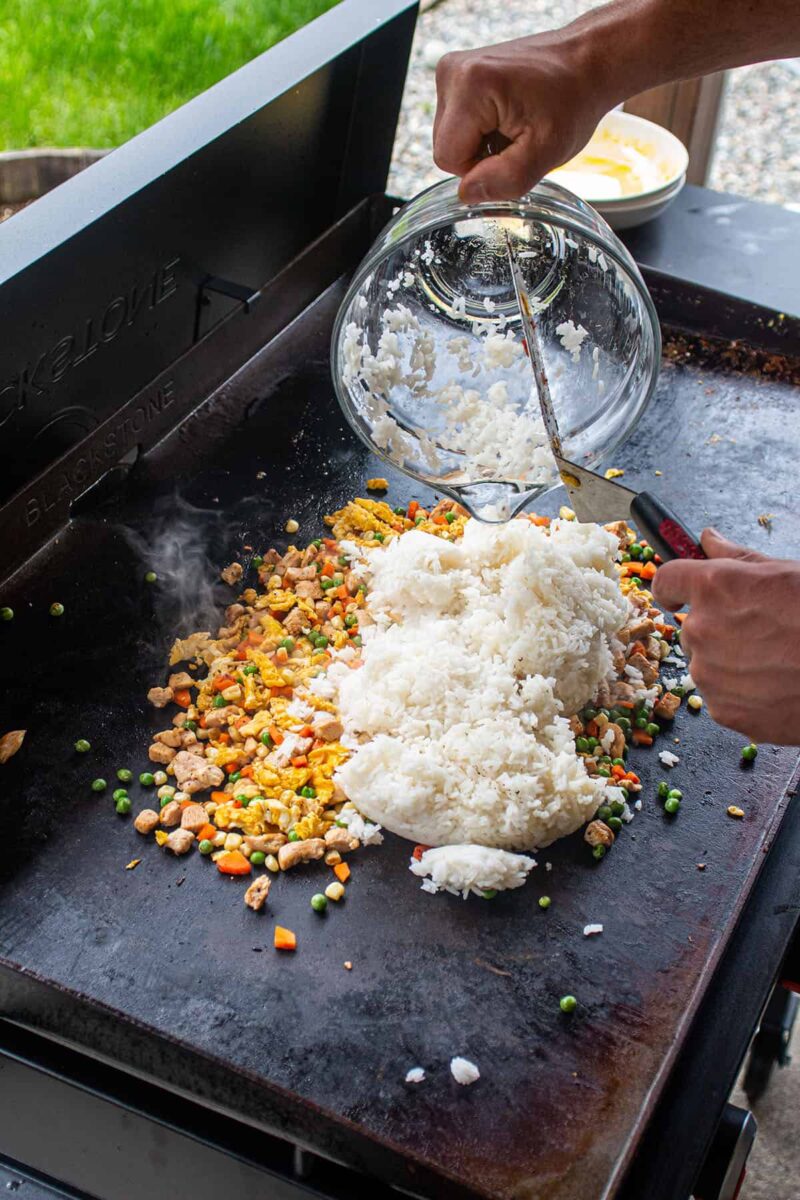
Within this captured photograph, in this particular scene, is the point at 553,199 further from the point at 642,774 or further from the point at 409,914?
the point at 409,914

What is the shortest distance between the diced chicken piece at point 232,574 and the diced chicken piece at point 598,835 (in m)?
0.76

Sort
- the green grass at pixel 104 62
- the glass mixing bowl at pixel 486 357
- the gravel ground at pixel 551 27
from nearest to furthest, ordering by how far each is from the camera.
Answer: the glass mixing bowl at pixel 486 357 < the green grass at pixel 104 62 < the gravel ground at pixel 551 27

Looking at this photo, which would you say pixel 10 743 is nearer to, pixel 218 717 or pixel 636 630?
pixel 218 717

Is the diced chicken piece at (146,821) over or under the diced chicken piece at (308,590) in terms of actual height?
under

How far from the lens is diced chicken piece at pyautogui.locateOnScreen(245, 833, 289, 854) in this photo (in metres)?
1.80

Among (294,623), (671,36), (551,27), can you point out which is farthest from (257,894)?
(551,27)

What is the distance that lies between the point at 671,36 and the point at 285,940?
1486 mm

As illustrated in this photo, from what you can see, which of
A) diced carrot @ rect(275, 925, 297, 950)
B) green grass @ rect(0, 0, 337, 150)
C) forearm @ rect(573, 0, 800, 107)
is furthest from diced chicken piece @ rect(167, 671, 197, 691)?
green grass @ rect(0, 0, 337, 150)

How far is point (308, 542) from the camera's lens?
2.30 meters

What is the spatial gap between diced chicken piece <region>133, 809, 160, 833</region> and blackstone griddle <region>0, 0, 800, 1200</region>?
20 millimetres

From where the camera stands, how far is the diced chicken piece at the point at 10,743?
74.1 inches

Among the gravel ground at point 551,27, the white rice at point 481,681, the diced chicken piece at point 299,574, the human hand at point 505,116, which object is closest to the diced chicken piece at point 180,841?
the white rice at point 481,681

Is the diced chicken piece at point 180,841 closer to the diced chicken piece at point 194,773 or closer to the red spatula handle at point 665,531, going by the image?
the diced chicken piece at point 194,773

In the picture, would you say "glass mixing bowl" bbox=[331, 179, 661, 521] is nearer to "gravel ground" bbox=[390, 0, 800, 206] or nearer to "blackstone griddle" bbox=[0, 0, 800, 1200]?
"blackstone griddle" bbox=[0, 0, 800, 1200]
